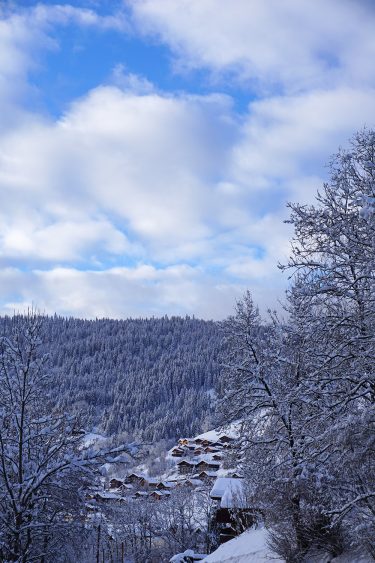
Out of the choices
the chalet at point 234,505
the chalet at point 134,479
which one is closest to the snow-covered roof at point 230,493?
the chalet at point 234,505

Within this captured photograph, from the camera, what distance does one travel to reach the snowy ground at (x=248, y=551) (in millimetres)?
16555

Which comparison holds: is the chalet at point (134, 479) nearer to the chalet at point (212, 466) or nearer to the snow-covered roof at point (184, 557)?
the chalet at point (212, 466)

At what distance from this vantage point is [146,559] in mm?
42969

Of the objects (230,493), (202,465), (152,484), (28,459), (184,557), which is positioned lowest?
(152,484)

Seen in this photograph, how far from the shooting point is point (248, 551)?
1825 centimetres

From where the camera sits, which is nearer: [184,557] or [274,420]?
[274,420]

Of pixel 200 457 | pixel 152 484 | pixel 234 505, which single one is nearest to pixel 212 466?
pixel 200 457

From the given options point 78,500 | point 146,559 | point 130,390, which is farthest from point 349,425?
point 130,390

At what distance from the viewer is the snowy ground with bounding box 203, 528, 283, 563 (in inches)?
652

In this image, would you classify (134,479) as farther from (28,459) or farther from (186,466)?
(28,459)

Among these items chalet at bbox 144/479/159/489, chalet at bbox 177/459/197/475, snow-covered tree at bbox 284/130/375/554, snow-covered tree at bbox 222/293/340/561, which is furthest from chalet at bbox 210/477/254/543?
chalet at bbox 177/459/197/475

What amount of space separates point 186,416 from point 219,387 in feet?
503

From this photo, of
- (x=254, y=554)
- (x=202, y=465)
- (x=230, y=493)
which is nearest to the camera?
(x=254, y=554)

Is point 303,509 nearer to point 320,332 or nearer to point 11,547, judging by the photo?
point 320,332
